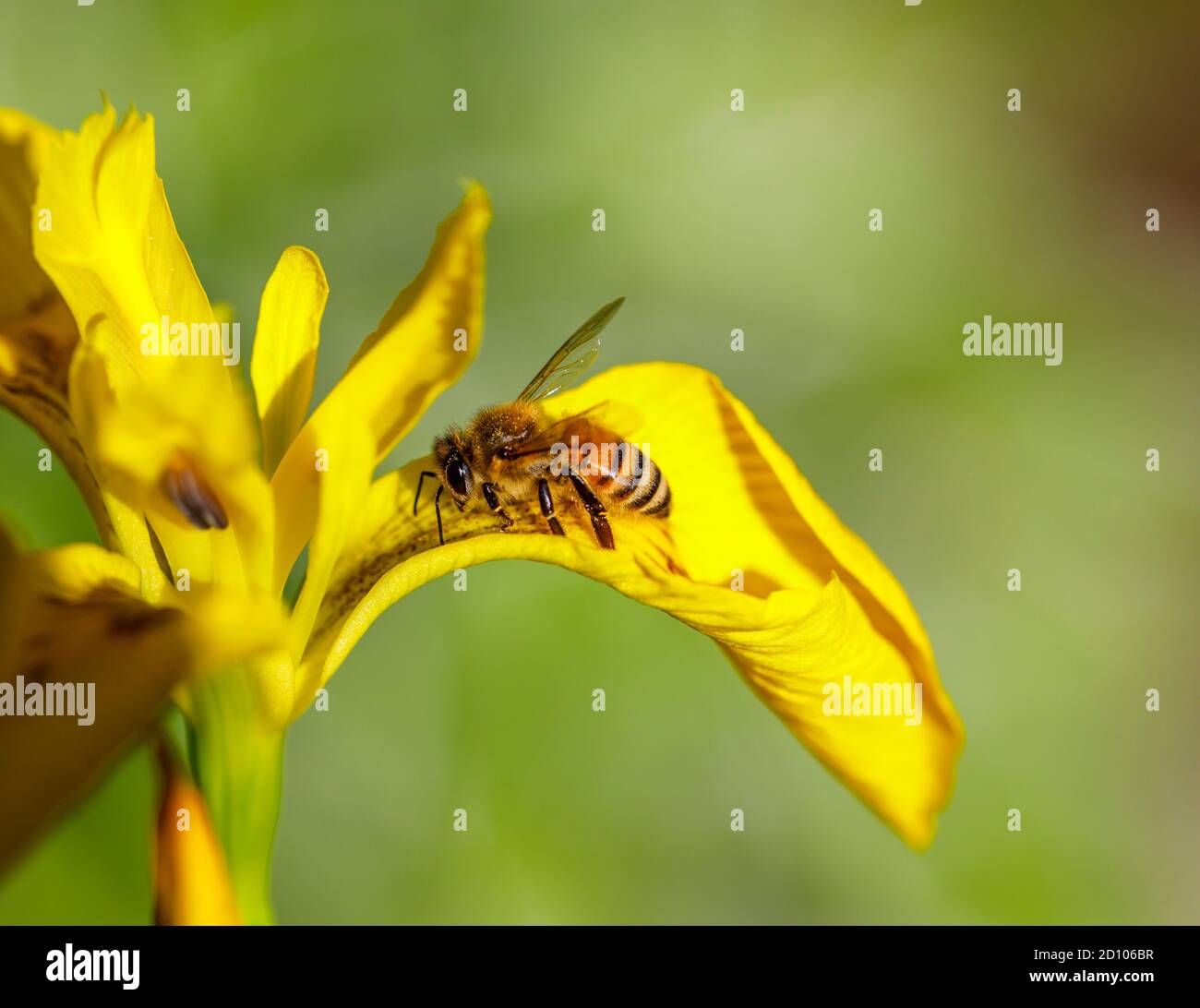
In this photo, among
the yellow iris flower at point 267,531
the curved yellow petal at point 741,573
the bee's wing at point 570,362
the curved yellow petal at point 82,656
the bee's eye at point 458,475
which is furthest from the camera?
the bee's wing at point 570,362

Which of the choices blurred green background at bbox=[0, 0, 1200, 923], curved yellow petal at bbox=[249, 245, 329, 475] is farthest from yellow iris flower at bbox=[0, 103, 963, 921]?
blurred green background at bbox=[0, 0, 1200, 923]

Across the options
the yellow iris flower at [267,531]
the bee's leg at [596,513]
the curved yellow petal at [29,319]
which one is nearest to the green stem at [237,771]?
the yellow iris flower at [267,531]

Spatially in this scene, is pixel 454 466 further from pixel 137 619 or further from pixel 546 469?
pixel 137 619

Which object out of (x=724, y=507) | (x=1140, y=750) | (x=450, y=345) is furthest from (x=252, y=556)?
(x=1140, y=750)

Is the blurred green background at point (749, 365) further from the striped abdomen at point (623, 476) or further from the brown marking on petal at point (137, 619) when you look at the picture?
the brown marking on petal at point (137, 619)

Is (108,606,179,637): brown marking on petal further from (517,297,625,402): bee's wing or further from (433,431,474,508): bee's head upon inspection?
(517,297,625,402): bee's wing


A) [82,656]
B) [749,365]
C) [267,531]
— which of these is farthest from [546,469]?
[749,365]
